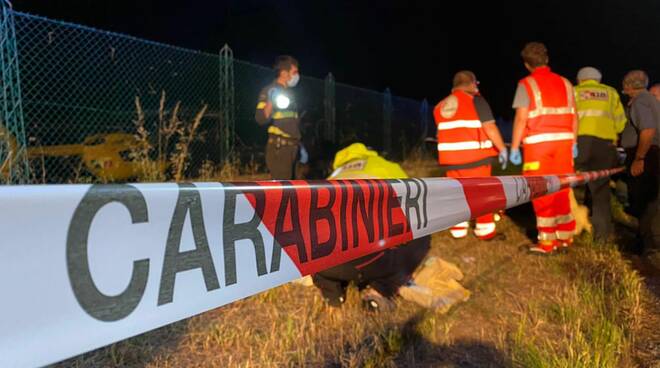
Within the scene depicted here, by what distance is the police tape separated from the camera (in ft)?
2.64

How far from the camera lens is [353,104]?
12.6 meters

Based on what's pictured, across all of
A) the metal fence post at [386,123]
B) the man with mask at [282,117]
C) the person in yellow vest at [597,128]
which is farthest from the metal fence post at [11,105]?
the metal fence post at [386,123]

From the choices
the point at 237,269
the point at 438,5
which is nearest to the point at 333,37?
the point at 438,5

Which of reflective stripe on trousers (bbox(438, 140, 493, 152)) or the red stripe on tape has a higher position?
reflective stripe on trousers (bbox(438, 140, 493, 152))

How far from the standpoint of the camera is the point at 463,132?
16.7ft

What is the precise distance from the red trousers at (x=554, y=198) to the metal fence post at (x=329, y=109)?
21.7 ft

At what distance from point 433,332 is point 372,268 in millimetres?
506

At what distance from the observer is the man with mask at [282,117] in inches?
214

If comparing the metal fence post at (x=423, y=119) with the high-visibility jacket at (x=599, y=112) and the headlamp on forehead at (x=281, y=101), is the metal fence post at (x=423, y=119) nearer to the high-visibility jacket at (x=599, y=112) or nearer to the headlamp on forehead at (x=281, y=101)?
the high-visibility jacket at (x=599, y=112)

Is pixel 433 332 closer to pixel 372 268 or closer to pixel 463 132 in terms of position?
pixel 372 268

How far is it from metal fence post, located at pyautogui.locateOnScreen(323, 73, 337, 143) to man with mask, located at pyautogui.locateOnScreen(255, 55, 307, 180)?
5175 mm

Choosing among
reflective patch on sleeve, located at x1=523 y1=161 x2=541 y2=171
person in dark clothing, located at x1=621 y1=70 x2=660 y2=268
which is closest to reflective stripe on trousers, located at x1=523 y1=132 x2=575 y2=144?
reflective patch on sleeve, located at x1=523 y1=161 x2=541 y2=171

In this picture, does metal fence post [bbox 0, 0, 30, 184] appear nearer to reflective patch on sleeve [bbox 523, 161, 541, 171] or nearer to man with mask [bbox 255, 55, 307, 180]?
man with mask [bbox 255, 55, 307, 180]

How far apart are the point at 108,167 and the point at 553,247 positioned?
5.37m
